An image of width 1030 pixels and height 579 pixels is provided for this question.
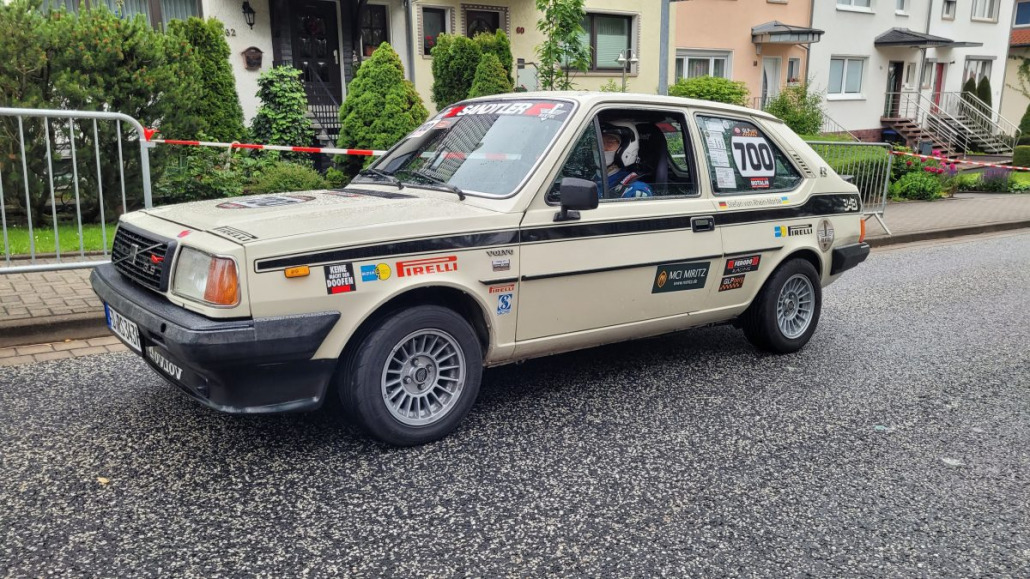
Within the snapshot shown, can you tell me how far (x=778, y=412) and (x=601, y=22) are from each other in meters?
19.1

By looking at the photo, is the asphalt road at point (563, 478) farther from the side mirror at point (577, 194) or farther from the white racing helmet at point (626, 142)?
the white racing helmet at point (626, 142)

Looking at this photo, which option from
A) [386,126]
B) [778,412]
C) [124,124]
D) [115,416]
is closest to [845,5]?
[386,126]

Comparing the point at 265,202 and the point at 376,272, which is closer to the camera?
the point at 376,272

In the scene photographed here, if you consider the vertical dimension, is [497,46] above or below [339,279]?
above

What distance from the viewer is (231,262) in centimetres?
341

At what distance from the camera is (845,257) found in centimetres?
602

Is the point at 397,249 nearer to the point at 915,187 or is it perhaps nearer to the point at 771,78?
the point at 915,187

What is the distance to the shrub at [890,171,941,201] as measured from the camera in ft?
57.0

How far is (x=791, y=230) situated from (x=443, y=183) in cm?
255

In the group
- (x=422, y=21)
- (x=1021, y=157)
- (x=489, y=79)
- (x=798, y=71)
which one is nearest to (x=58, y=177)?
(x=489, y=79)

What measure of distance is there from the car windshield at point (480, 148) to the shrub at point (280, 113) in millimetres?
9809

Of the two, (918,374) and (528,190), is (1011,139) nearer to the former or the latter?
(918,374)

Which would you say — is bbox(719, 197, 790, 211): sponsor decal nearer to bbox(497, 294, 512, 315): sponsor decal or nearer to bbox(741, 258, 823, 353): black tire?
bbox(741, 258, 823, 353): black tire

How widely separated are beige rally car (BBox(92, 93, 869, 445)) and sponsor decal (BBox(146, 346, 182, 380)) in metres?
0.01
